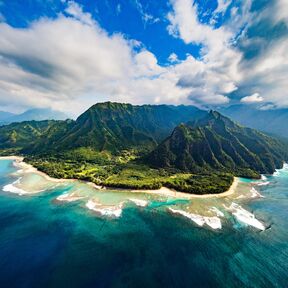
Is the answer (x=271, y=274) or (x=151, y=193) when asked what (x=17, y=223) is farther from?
(x=271, y=274)

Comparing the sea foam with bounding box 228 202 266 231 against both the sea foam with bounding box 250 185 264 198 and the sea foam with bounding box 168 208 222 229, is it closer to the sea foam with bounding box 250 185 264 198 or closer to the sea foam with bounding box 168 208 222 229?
the sea foam with bounding box 168 208 222 229

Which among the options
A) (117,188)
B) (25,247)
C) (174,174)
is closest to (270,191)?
(174,174)

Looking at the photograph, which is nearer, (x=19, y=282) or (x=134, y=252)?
(x=19, y=282)

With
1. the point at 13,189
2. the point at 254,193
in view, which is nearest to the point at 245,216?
the point at 254,193

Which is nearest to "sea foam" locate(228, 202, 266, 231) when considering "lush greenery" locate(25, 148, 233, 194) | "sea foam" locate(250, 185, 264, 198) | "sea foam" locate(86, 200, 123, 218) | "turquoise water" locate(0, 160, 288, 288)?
"turquoise water" locate(0, 160, 288, 288)

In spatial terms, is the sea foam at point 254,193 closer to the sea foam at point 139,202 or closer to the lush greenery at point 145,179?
the lush greenery at point 145,179

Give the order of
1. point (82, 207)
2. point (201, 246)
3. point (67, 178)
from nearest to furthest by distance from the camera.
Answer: point (201, 246)
point (82, 207)
point (67, 178)

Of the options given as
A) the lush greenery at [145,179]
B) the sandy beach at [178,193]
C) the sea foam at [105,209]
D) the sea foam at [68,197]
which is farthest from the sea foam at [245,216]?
the sea foam at [68,197]

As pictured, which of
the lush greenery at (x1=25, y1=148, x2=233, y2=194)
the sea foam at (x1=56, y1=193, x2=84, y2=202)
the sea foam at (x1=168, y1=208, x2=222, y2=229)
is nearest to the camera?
the sea foam at (x1=168, y1=208, x2=222, y2=229)
